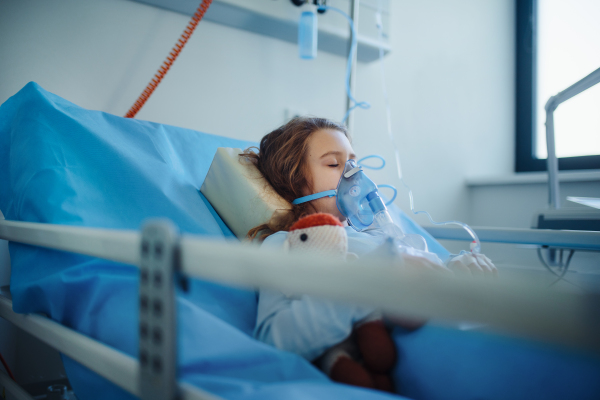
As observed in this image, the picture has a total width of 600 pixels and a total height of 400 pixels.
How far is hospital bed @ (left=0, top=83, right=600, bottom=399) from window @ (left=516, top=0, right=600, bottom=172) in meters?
1.76

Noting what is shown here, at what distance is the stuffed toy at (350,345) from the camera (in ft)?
1.82

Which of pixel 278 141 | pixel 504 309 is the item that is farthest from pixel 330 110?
pixel 504 309

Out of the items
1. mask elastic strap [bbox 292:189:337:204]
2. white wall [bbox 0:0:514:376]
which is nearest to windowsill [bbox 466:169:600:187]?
white wall [bbox 0:0:514:376]

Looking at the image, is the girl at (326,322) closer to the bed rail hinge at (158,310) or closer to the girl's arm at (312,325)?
the girl's arm at (312,325)

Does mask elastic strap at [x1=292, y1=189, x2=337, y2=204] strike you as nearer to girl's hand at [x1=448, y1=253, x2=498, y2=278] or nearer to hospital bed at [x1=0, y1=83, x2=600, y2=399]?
hospital bed at [x1=0, y1=83, x2=600, y2=399]

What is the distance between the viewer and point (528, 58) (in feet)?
8.78

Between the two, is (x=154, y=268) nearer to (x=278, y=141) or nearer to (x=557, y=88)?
(x=278, y=141)

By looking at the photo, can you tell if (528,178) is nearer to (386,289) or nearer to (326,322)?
(326,322)

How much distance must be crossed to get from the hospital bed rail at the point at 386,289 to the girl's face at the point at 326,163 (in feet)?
2.18

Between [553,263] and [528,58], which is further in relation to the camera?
[528,58]

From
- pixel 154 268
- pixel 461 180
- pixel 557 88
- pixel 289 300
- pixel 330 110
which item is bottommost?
pixel 289 300

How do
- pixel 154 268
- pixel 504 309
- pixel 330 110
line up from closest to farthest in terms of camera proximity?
pixel 504 309 → pixel 154 268 → pixel 330 110

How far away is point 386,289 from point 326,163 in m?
0.81

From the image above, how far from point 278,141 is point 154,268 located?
80 cm
